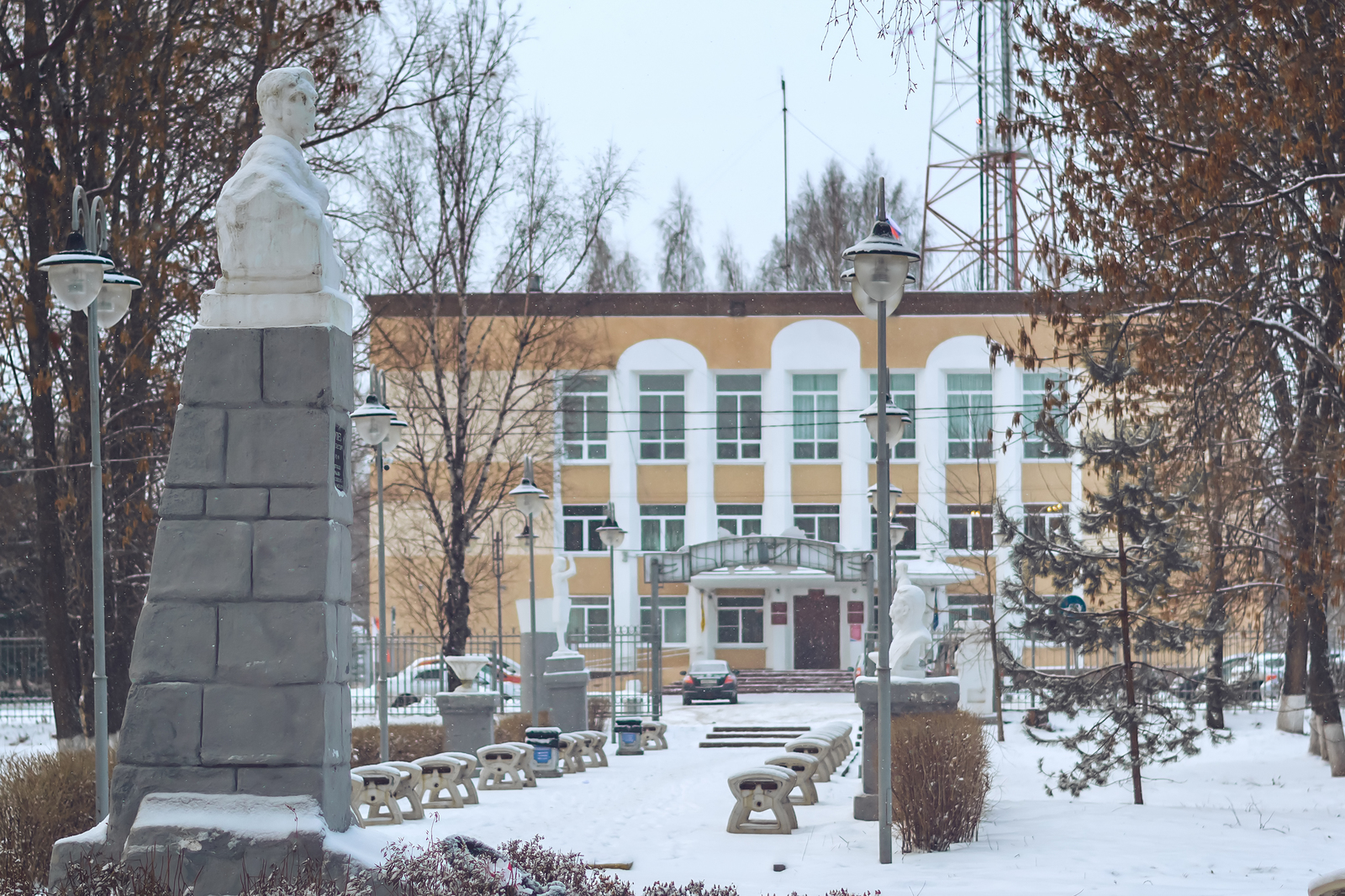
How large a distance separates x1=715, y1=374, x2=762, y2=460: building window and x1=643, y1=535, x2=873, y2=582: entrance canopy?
14.4 ft

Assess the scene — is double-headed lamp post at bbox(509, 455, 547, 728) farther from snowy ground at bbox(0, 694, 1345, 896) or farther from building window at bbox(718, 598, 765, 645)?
building window at bbox(718, 598, 765, 645)

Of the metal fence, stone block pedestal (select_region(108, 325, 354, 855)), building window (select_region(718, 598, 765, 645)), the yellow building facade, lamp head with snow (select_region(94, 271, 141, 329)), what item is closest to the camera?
stone block pedestal (select_region(108, 325, 354, 855))

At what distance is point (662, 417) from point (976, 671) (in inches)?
649

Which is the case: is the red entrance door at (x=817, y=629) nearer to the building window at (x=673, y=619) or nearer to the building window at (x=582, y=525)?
the building window at (x=673, y=619)

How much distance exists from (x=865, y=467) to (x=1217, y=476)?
2953 cm

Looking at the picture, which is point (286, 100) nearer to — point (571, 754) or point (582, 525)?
point (571, 754)

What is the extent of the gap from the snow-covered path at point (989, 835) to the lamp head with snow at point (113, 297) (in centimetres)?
490

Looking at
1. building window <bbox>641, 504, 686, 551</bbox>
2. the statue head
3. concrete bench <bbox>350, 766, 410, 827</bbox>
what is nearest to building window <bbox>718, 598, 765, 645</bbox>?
building window <bbox>641, 504, 686, 551</bbox>

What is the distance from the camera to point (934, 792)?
452 inches

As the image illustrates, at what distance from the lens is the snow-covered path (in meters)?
10.0

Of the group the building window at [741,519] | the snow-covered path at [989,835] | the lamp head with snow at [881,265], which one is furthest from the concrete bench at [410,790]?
the building window at [741,519]

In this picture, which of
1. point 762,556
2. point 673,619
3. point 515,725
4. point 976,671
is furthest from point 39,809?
point 673,619

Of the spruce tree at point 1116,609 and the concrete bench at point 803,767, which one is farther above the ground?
the spruce tree at point 1116,609

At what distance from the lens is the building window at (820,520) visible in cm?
4516
